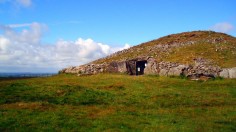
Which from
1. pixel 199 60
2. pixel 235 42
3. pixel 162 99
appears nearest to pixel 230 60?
pixel 199 60

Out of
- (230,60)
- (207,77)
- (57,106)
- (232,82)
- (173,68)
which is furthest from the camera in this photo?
(230,60)

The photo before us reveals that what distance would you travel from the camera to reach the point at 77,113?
28.4 metres

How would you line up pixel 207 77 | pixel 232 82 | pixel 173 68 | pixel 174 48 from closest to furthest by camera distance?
1. pixel 232 82
2. pixel 207 77
3. pixel 173 68
4. pixel 174 48

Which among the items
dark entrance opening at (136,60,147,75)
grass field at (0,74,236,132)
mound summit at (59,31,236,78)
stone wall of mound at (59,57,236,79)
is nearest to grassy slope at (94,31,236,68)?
mound summit at (59,31,236,78)

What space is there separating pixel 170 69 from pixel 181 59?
27.2ft

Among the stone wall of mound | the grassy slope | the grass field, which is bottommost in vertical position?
the grass field

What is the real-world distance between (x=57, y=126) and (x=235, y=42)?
68.1 m

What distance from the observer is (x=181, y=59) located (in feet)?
221

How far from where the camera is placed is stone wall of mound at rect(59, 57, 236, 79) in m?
55.9

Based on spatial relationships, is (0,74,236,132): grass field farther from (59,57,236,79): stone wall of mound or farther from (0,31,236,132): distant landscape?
(59,57,236,79): stone wall of mound

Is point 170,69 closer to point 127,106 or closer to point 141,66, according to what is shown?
point 141,66

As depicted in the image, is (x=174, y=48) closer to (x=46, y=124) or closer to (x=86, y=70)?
(x=86, y=70)

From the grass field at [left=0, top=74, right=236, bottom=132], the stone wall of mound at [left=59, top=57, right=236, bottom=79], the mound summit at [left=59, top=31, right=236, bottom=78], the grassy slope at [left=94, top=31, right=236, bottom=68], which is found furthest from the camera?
the grassy slope at [left=94, top=31, right=236, bottom=68]

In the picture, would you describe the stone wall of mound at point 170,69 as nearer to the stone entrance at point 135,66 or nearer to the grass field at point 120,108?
A: the stone entrance at point 135,66
